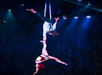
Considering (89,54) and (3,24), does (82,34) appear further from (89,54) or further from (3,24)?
(3,24)

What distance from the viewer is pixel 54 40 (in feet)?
11.3

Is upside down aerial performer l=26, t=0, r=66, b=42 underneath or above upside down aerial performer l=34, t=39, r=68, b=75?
above

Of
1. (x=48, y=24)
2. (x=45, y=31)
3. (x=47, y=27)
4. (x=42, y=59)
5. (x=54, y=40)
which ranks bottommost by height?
(x=42, y=59)

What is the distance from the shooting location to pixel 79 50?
332 cm

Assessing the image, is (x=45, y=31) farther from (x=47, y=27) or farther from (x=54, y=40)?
(x=54, y=40)

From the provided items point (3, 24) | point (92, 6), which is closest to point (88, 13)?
point (92, 6)

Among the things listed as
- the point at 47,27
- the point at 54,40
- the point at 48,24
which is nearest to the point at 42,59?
the point at 54,40

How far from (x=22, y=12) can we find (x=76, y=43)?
7.22 ft

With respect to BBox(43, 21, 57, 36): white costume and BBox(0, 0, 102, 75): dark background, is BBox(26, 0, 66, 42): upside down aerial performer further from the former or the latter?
BBox(0, 0, 102, 75): dark background

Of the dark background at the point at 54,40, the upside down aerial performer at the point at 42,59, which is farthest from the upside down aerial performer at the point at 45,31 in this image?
the dark background at the point at 54,40

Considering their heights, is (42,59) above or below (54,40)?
below

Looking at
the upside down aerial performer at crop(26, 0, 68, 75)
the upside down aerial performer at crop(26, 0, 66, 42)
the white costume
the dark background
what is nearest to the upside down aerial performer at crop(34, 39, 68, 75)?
the upside down aerial performer at crop(26, 0, 68, 75)

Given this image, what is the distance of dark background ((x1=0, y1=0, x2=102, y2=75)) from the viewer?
10.7 feet

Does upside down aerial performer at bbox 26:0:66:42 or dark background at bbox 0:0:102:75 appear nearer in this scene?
dark background at bbox 0:0:102:75
